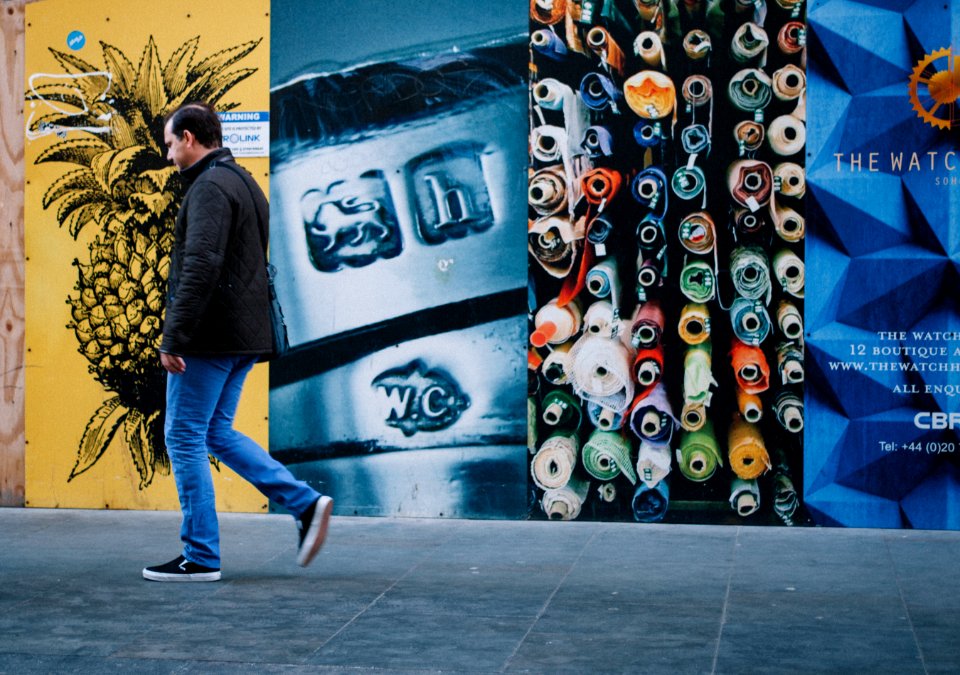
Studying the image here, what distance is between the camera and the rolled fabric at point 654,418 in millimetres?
7129

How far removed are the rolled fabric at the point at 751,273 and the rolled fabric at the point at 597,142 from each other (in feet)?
2.60

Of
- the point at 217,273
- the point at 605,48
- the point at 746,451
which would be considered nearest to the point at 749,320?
the point at 746,451

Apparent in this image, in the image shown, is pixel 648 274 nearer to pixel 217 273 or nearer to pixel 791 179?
pixel 791 179

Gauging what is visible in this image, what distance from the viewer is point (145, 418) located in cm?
771

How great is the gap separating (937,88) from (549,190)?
189 cm

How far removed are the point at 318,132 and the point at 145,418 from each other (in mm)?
1768

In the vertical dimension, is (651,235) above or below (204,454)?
above

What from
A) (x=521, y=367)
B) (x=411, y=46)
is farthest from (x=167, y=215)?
(x=521, y=367)

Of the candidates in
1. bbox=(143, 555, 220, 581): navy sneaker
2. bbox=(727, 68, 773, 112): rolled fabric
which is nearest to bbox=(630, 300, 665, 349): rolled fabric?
bbox=(727, 68, 773, 112): rolled fabric

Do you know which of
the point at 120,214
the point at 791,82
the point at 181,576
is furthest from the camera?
the point at 120,214

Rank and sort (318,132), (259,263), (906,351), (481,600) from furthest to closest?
1. (318,132)
2. (906,351)
3. (259,263)
4. (481,600)

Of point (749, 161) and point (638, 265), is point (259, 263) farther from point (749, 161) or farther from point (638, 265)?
point (749, 161)

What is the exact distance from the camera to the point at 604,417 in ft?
23.6

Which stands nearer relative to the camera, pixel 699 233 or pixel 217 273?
pixel 217 273
